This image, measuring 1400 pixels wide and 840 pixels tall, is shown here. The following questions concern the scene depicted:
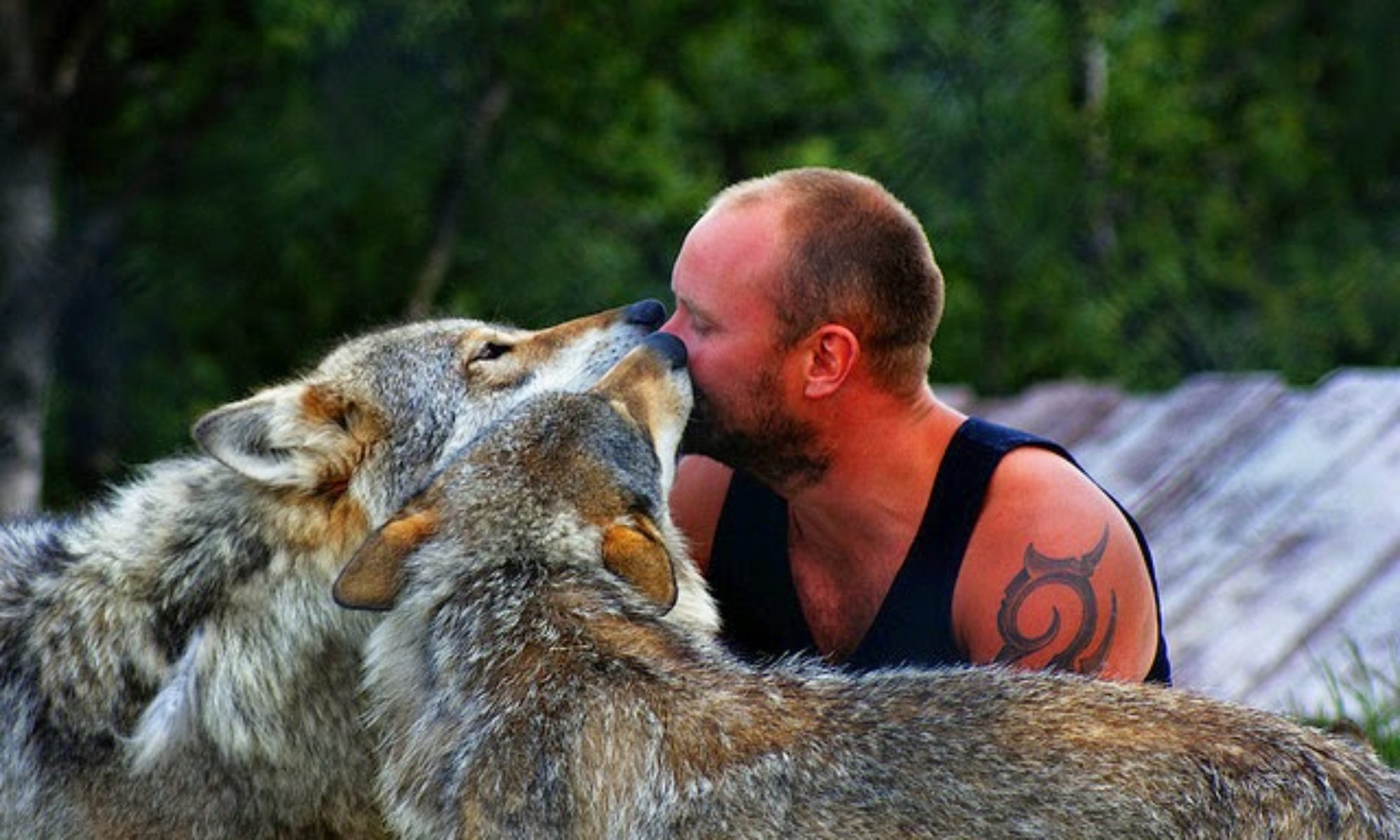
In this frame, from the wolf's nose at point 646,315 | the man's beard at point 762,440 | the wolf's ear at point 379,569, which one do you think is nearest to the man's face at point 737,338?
the man's beard at point 762,440

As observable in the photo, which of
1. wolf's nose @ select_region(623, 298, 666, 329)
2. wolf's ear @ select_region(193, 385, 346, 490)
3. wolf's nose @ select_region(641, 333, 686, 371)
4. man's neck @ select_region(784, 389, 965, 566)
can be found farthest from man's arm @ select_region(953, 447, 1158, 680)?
wolf's ear @ select_region(193, 385, 346, 490)

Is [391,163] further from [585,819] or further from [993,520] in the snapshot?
[585,819]

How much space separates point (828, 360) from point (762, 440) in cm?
22

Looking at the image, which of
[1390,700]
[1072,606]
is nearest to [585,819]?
[1072,606]

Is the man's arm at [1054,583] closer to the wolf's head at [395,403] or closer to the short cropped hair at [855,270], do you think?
the short cropped hair at [855,270]

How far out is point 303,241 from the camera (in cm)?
1044

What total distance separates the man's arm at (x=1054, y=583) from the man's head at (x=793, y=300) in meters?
0.37

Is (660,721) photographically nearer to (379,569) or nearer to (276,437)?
(379,569)

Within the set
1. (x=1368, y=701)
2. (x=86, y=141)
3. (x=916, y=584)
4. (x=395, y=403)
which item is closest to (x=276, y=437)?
(x=395, y=403)

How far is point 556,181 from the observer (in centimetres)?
1084

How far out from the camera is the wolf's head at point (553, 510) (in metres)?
3.39

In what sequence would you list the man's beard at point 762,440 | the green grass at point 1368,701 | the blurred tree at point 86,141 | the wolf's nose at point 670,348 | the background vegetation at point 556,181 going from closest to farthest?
the wolf's nose at point 670,348 → the man's beard at point 762,440 → the green grass at point 1368,701 → the blurred tree at point 86,141 → the background vegetation at point 556,181

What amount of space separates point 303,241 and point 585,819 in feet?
25.2

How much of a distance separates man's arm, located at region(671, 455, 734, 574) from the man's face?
1.40 ft
